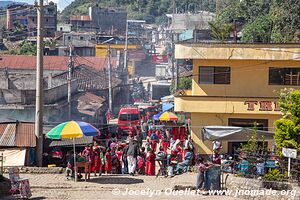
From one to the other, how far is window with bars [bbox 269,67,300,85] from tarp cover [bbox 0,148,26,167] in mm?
11899

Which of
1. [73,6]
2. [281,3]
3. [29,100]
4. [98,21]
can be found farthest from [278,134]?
[73,6]

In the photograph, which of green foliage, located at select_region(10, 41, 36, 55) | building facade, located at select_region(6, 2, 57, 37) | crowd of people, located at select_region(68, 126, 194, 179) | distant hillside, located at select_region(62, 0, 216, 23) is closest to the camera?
crowd of people, located at select_region(68, 126, 194, 179)

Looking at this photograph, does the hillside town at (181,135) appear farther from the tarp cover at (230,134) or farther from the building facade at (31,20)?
the building facade at (31,20)

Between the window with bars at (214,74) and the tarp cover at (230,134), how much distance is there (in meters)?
4.64

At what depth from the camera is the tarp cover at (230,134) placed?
2314 cm

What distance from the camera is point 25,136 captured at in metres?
21.7

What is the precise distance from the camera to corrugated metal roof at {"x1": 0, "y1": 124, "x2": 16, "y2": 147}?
21320 millimetres

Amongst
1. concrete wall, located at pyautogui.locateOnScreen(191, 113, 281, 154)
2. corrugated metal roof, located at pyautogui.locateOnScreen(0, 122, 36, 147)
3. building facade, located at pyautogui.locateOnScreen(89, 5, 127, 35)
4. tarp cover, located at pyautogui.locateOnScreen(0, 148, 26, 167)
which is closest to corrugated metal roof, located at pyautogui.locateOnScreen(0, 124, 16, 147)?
corrugated metal roof, located at pyautogui.locateOnScreen(0, 122, 36, 147)

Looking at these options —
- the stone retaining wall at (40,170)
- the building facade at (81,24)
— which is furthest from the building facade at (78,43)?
the stone retaining wall at (40,170)

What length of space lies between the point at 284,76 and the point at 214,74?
3054mm

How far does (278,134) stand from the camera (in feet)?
61.3

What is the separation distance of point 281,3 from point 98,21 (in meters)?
72.8

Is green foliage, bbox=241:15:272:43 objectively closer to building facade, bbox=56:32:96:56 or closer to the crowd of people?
building facade, bbox=56:32:96:56

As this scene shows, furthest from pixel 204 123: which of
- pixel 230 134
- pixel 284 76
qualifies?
pixel 230 134
